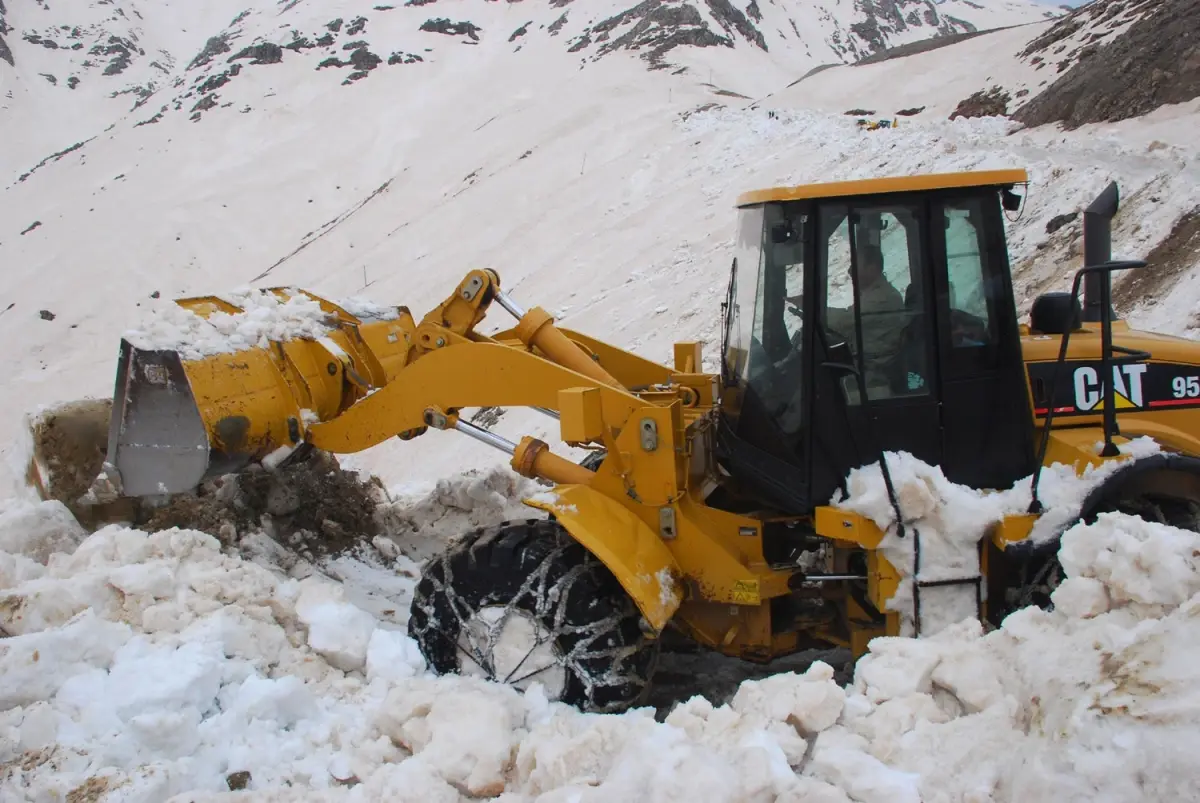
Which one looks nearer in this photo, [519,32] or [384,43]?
[384,43]

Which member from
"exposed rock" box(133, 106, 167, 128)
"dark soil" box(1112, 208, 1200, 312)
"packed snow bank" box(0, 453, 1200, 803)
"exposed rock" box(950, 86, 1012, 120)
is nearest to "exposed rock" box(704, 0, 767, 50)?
"exposed rock" box(133, 106, 167, 128)

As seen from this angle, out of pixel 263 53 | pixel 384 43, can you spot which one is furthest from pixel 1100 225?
pixel 263 53

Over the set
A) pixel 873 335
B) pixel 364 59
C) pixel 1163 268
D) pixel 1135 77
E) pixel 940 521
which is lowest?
pixel 1163 268

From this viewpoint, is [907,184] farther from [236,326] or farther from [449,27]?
[449,27]

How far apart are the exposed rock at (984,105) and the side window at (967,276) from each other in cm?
1498

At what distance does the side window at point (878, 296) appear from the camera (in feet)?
11.3

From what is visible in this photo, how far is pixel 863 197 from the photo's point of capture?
11.2 feet

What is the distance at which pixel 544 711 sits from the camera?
3570 millimetres

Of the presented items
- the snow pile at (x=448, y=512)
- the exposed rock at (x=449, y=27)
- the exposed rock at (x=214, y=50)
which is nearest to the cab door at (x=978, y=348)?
the snow pile at (x=448, y=512)

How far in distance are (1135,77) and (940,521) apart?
1257 cm

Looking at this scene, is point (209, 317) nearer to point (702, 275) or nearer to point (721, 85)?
point (702, 275)

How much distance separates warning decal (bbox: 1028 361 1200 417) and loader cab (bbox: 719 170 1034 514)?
0.26 metres

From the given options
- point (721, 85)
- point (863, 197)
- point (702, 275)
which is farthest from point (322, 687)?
point (721, 85)

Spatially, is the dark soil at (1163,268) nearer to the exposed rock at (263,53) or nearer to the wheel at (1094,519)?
the wheel at (1094,519)
